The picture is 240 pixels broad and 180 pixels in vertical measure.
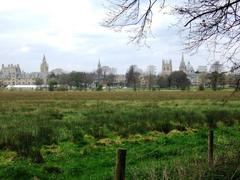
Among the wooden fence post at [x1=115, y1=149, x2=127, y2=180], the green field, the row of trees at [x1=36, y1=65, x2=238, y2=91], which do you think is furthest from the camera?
the row of trees at [x1=36, y1=65, x2=238, y2=91]

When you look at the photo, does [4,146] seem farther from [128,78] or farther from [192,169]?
[128,78]

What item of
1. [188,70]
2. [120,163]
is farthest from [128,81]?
[120,163]

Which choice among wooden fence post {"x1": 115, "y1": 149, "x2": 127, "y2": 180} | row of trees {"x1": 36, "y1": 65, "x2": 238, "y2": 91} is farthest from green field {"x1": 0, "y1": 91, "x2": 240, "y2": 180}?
row of trees {"x1": 36, "y1": 65, "x2": 238, "y2": 91}

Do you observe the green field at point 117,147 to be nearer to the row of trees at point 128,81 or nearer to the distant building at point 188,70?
the distant building at point 188,70

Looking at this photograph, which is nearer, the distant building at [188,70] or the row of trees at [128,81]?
the distant building at [188,70]

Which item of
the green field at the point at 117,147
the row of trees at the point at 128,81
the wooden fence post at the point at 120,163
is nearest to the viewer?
the wooden fence post at the point at 120,163

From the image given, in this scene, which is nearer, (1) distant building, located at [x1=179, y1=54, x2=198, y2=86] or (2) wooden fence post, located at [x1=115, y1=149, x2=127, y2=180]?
(2) wooden fence post, located at [x1=115, y1=149, x2=127, y2=180]

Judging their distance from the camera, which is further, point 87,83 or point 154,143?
point 87,83

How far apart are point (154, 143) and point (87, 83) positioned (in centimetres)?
14347

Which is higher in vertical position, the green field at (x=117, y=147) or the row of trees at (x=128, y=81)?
the row of trees at (x=128, y=81)

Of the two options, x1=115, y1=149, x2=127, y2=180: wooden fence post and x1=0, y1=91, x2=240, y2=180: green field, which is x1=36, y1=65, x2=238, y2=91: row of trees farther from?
x1=115, y1=149, x2=127, y2=180: wooden fence post

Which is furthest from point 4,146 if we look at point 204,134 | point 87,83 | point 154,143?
point 87,83

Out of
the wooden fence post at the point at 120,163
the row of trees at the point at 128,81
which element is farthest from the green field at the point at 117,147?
the row of trees at the point at 128,81

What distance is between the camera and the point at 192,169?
835 centimetres
